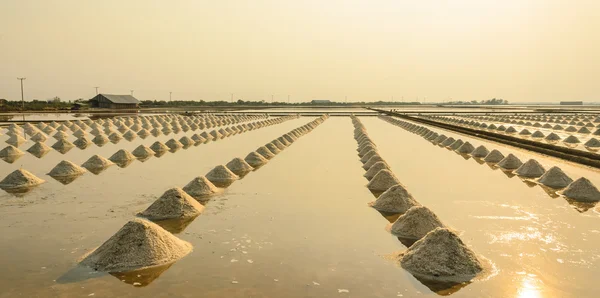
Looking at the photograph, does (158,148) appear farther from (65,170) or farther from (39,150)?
(65,170)

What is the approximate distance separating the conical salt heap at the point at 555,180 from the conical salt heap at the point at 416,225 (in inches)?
225

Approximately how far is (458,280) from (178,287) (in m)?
3.27

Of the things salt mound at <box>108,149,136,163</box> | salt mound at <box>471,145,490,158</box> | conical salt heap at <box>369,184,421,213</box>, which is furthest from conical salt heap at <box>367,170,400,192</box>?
salt mound at <box>108,149,136,163</box>

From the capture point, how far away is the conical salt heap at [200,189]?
A: 10.0 meters

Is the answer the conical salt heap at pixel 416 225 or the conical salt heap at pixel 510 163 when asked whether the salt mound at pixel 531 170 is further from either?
the conical salt heap at pixel 416 225

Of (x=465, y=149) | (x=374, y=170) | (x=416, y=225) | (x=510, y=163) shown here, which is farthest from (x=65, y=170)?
(x=465, y=149)

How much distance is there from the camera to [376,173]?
480 inches

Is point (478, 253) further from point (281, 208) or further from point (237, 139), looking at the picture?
point (237, 139)

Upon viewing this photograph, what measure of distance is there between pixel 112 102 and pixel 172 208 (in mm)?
59380

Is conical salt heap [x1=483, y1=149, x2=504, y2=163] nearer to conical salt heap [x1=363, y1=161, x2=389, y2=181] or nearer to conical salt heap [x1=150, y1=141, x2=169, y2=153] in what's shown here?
conical salt heap [x1=363, y1=161, x2=389, y2=181]

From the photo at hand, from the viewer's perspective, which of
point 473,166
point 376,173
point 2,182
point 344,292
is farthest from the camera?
point 473,166

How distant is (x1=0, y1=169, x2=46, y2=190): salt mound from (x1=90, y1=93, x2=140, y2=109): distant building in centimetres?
5488

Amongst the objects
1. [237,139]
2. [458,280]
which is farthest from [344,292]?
[237,139]

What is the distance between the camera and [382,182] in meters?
11.0
